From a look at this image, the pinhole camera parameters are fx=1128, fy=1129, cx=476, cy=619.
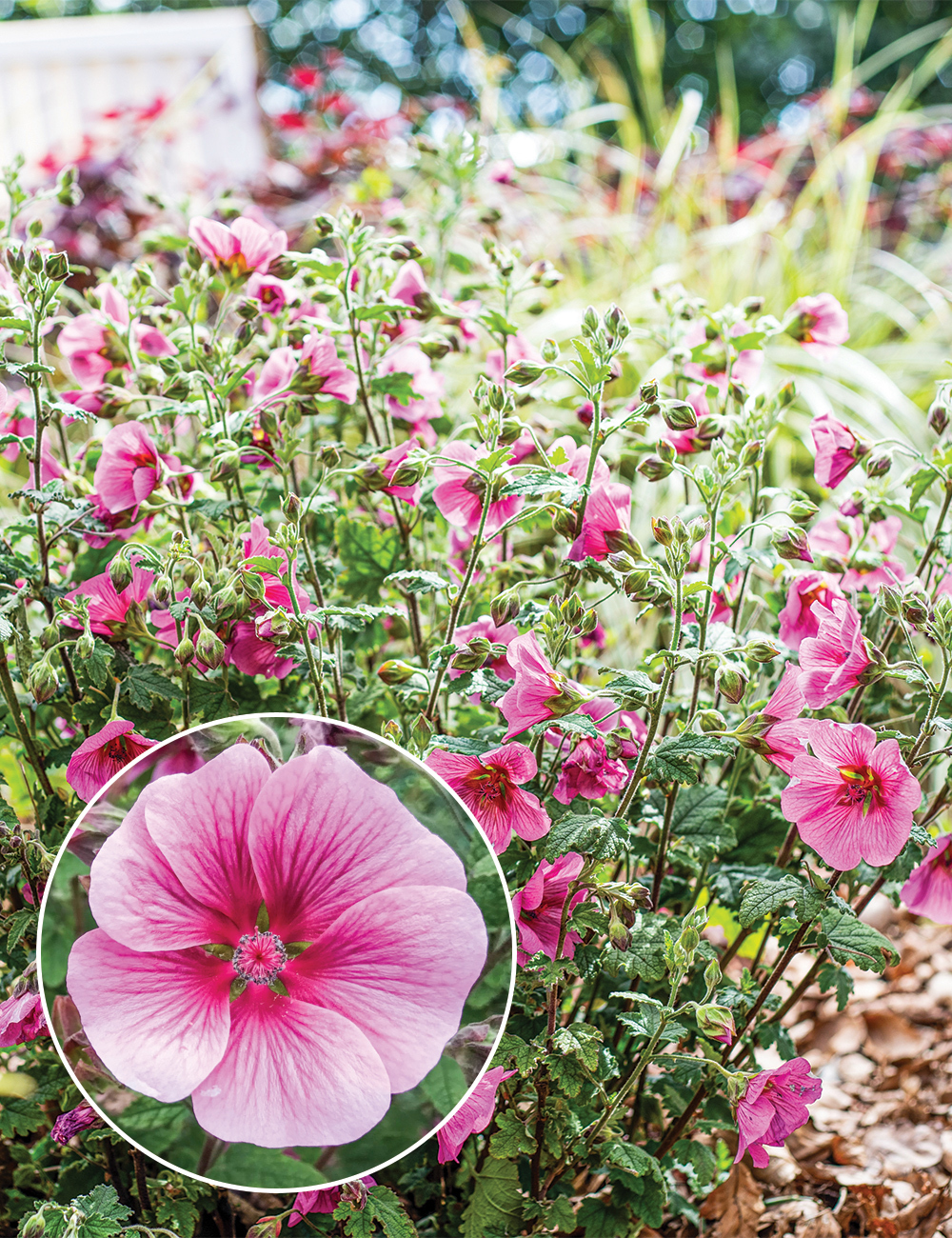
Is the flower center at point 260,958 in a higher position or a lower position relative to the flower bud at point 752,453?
lower

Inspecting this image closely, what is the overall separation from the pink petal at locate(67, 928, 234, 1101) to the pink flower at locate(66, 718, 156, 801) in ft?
0.60

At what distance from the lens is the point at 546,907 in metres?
0.94

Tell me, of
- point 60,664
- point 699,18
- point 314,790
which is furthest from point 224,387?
point 699,18

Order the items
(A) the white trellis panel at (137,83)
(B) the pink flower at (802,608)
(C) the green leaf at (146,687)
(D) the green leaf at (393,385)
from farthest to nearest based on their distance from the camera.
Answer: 1. (A) the white trellis panel at (137,83)
2. (D) the green leaf at (393,385)
3. (B) the pink flower at (802,608)
4. (C) the green leaf at (146,687)

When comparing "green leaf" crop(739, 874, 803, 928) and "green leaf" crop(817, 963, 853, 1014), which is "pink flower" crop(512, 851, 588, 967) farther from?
"green leaf" crop(817, 963, 853, 1014)

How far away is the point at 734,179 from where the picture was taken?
15.5 feet

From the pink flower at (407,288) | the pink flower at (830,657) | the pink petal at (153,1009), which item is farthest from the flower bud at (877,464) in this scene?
the pink petal at (153,1009)

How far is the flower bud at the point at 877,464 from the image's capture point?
106cm

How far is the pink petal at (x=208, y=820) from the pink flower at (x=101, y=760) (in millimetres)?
162

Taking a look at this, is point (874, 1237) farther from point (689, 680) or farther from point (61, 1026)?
point (61, 1026)

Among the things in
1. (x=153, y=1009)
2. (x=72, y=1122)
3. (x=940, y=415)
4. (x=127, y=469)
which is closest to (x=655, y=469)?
(x=940, y=415)

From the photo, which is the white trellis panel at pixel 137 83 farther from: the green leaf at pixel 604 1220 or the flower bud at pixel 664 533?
the green leaf at pixel 604 1220

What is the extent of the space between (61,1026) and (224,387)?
1.80ft

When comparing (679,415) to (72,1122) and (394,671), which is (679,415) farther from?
(72,1122)
